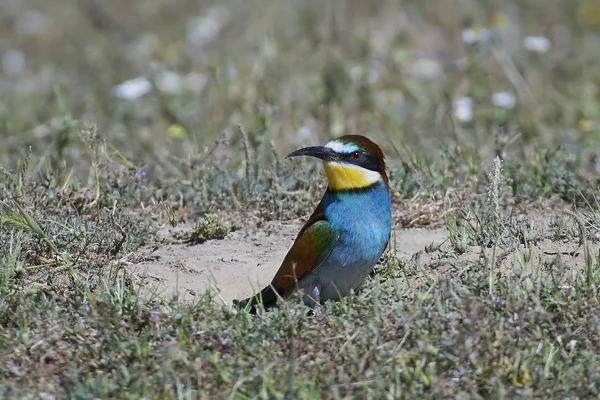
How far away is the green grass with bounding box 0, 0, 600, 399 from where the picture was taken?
3186 millimetres

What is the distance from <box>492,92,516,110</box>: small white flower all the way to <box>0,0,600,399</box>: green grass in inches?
3.6

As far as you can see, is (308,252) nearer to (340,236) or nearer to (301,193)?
(340,236)

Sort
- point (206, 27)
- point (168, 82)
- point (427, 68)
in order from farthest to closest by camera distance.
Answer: point (206, 27) < point (427, 68) < point (168, 82)

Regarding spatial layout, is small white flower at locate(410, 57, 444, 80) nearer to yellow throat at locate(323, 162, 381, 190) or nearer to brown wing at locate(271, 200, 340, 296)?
yellow throat at locate(323, 162, 381, 190)

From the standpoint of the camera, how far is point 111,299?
364 cm

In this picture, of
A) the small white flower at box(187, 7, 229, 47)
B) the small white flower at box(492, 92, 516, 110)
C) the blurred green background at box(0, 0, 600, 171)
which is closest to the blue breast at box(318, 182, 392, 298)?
the blurred green background at box(0, 0, 600, 171)

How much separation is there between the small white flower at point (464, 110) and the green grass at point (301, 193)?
0.18ft

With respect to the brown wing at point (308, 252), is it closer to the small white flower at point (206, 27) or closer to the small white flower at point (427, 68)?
the small white flower at point (427, 68)

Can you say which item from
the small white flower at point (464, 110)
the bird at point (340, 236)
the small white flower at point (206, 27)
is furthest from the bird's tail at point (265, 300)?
the small white flower at point (206, 27)

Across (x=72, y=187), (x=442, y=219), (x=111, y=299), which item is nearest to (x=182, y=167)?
(x=72, y=187)

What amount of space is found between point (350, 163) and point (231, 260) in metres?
0.71

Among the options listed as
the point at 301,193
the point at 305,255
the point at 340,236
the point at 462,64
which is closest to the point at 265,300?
the point at 305,255

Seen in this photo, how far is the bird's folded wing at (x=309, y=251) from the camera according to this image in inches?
156

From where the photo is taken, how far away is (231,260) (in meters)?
4.42
